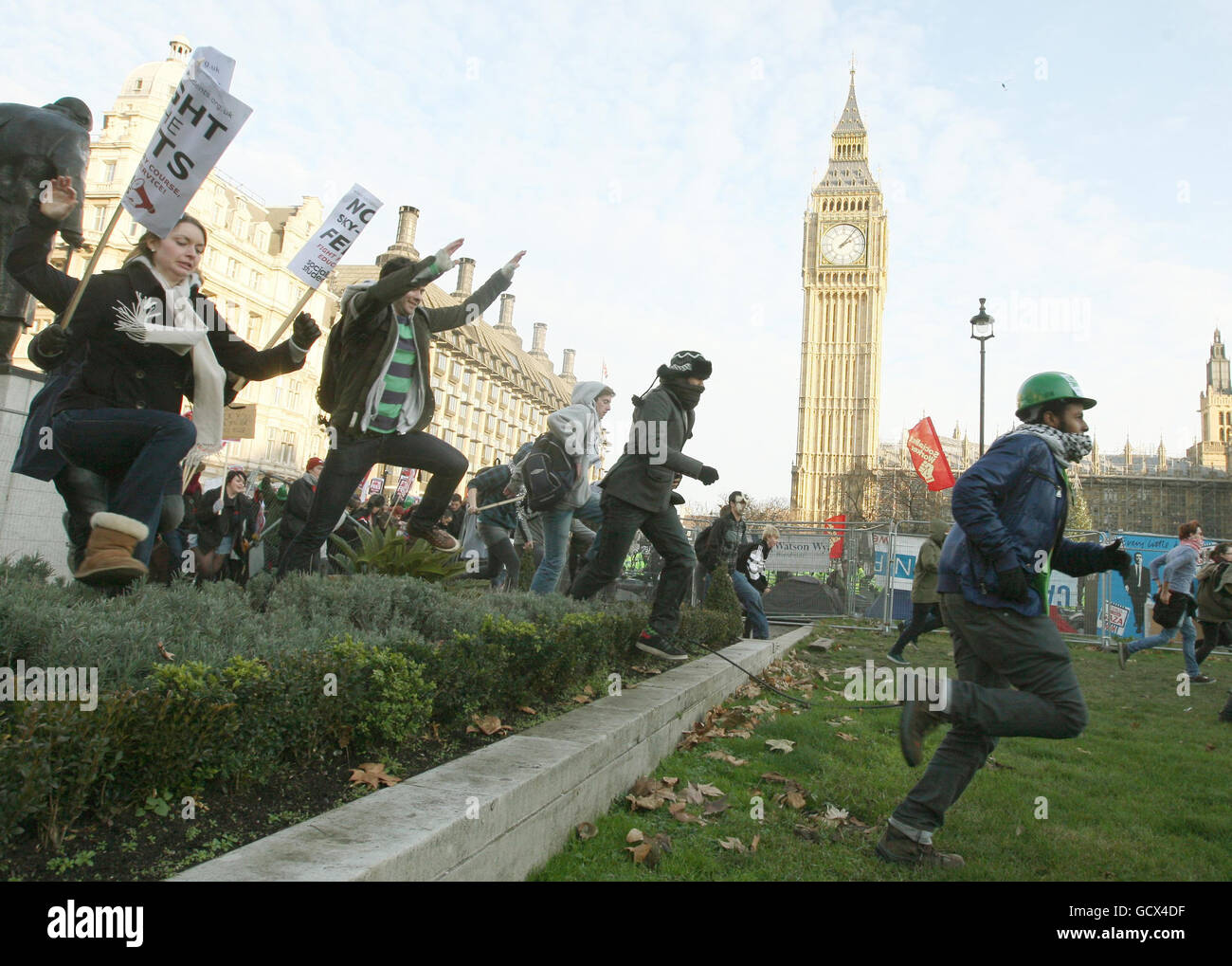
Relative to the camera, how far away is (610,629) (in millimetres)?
5422

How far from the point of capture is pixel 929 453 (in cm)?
2316

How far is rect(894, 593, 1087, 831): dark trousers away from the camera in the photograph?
10.7 feet

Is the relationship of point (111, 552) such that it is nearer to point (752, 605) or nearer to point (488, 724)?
point (488, 724)

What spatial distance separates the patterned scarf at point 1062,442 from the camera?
3.61 m

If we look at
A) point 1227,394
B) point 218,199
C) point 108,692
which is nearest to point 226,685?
point 108,692

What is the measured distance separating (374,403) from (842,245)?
104 meters

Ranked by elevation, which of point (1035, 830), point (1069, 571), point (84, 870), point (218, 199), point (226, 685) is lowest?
point (1035, 830)

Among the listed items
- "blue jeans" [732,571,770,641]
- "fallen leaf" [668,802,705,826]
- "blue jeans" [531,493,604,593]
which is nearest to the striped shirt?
"blue jeans" [531,493,604,593]

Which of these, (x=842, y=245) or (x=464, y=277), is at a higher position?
(x=842, y=245)

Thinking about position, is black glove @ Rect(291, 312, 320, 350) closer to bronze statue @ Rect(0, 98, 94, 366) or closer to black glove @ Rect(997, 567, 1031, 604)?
bronze statue @ Rect(0, 98, 94, 366)

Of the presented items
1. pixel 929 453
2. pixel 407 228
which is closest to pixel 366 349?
pixel 929 453

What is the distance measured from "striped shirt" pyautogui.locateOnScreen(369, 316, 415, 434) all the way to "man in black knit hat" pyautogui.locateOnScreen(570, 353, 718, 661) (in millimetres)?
1557

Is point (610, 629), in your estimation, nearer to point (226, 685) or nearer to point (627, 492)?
point (627, 492)
